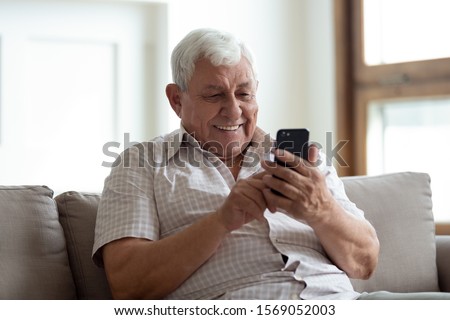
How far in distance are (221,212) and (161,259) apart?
16 cm

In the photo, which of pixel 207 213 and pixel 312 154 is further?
pixel 207 213

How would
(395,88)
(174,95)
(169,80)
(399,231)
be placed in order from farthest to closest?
(169,80) → (395,88) → (399,231) → (174,95)

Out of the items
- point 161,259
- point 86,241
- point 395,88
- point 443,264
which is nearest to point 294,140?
point 161,259

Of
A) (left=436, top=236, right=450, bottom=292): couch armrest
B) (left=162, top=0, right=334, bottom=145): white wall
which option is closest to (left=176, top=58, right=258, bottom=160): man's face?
(left=436, top=236, right=450, bottom=292): couch armrest

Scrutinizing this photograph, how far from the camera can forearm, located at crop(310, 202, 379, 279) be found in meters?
1.54

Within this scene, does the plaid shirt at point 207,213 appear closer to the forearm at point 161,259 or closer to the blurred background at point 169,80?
the forearm at point 161,259

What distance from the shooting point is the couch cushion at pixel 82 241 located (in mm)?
1743

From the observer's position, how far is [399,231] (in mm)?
2035

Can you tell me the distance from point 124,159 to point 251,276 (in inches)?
15.8

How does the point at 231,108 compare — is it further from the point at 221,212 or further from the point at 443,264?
the point at 443,264

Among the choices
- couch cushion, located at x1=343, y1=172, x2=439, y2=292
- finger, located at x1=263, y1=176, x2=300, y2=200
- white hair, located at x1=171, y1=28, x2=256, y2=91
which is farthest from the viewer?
couch cushion, located at x1=343, y1=172, x2=439, y2=292

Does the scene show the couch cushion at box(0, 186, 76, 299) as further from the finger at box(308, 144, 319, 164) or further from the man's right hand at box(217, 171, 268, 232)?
the finger at box(308, 144, 319, 164)

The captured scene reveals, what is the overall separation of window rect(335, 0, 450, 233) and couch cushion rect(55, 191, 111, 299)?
2073mm

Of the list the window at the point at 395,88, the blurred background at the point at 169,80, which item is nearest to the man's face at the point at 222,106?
the blurred background at the point at 169,80
